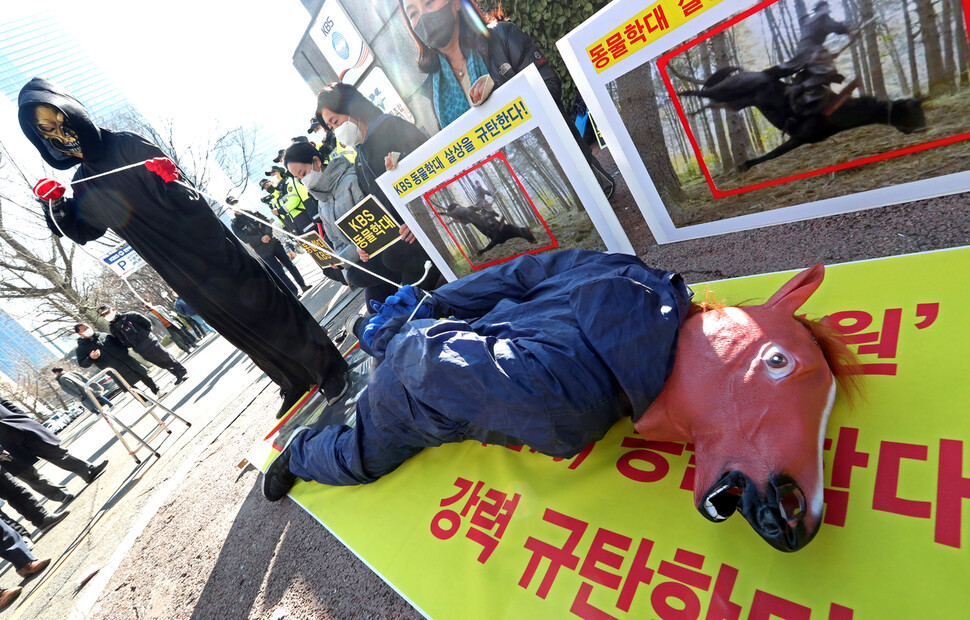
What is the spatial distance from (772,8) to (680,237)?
1209mm

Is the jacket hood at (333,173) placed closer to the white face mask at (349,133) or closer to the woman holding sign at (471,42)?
the white face mask at (349,133)

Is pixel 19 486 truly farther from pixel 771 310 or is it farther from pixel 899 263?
pixel 899 263

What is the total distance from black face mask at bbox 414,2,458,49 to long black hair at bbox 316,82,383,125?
0.71 m

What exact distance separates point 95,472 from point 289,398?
11.3 ft

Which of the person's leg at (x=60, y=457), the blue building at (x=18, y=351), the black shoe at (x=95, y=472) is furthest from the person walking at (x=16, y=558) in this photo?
the blue building at (x=18, y=351)

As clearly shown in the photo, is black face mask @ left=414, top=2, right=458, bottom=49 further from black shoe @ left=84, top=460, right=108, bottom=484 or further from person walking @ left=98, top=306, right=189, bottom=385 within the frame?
person walking @ left=98, top=306, right=189, bottom=385

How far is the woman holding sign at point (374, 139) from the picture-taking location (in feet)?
11.1

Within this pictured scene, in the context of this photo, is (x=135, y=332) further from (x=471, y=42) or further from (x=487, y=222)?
(x=471, y=42)

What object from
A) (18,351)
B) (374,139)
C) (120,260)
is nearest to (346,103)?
(374,139)

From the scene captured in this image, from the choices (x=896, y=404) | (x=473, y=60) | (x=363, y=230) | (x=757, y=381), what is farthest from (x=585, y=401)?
(x=473, y=60)

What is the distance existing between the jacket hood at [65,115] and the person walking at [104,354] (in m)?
5.33

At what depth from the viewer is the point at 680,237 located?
2652 millimetres

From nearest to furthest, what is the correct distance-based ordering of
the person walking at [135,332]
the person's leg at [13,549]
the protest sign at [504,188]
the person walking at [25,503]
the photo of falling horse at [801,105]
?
1. the photo of falling horse at [801,105]
2. the protest sign at [504,188]
3. the person's leg at [13,549]
4. the person walking at [25,503]
5. the person walking at [135,332]

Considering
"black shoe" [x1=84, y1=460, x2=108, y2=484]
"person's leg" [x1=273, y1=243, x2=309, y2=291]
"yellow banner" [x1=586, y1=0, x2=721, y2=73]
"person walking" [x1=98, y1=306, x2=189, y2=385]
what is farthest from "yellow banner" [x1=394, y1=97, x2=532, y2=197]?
"person walking" [x1=98, y1=306, x2=189, y2=385]
